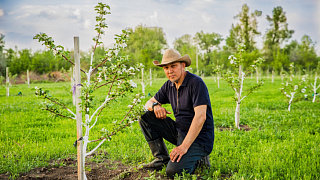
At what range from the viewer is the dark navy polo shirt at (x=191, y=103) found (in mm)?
3779

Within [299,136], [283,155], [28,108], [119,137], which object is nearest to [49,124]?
[119,137]

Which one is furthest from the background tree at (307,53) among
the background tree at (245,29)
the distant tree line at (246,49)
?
the background tree at (245,29)

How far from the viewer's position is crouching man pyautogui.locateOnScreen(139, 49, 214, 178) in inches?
145

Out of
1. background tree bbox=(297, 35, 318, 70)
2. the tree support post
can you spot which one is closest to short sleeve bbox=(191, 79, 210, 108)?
the tree support post

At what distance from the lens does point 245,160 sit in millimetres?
4387

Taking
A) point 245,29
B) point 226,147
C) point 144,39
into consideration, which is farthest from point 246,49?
point 226,147

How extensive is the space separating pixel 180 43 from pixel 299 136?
63707 mm

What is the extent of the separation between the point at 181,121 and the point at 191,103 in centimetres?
37

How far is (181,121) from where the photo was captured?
4.14m

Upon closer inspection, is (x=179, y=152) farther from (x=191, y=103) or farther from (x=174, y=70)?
(x=174, y=70)

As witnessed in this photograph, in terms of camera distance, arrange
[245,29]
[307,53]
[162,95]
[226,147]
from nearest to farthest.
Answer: [162,95]
[226,147]
[307,53]
[245,29]

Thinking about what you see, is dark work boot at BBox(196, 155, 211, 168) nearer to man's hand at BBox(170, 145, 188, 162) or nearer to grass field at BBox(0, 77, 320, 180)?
grass field at BBox(0, 77, 320, 180)

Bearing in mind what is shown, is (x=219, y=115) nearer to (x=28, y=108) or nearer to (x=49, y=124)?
(x=49, y=124)

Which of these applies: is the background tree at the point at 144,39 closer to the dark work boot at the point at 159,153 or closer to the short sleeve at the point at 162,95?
the short sleeve at the point at 162,95
